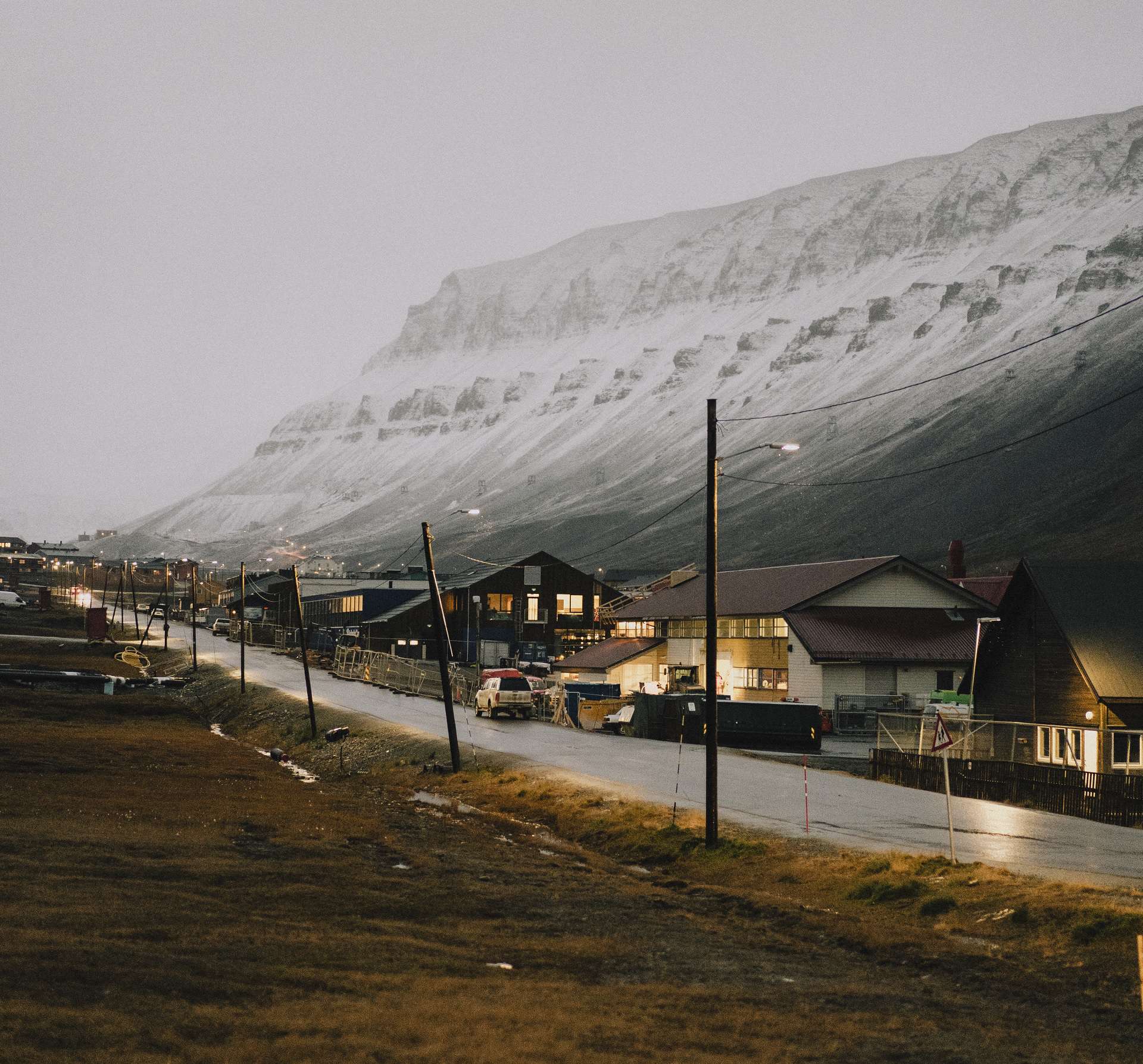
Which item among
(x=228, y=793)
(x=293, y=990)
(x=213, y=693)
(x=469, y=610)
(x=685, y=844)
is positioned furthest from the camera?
(x=469, y=610)

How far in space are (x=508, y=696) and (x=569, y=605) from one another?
49204mm

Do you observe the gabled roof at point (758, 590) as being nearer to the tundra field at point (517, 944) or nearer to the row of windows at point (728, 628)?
the row of windows at point (728, 628)

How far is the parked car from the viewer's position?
6275 cm

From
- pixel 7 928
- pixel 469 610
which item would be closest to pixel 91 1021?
pixel 7 928

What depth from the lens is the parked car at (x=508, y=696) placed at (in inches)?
2470

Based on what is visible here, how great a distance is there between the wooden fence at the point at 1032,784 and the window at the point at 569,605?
71.3 metres

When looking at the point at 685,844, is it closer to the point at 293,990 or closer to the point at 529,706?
the point at 293,990

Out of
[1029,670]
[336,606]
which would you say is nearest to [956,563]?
[1029,670]

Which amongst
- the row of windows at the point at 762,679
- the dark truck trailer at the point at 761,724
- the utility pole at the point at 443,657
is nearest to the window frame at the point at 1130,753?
the dark truck trailer at the point at 761,724

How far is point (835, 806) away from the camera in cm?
3200

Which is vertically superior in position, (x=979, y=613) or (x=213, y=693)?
(x=979, y=613)

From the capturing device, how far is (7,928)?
14.5 m

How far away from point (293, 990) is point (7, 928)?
13.6ft

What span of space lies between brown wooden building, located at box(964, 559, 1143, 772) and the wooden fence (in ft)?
11.4
